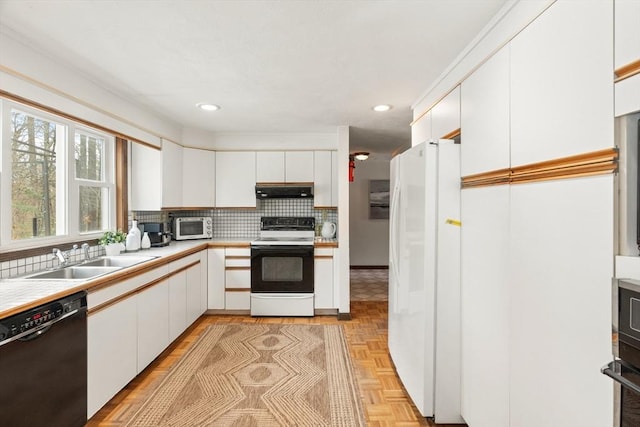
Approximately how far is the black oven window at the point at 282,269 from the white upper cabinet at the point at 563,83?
2.79 metres

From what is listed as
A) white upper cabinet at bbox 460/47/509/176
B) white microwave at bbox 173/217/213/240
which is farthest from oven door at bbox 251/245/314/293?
white upper cabinet at bbox 460/47/509/176

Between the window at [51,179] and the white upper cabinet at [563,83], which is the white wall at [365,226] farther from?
the white upper cabinet at [563,83]

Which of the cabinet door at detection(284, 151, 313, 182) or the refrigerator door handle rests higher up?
the cabinet door at detection(284, 151, 313, 182)

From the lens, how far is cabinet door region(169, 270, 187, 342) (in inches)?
116

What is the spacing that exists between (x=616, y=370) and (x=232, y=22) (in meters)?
2.01

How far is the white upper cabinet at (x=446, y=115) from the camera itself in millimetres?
2013

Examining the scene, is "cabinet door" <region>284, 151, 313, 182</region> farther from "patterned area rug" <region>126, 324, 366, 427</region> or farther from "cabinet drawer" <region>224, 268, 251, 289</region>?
"patterned area rug" <region>126, 324, 366, 427</region>

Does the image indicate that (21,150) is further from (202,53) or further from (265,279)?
(265,279)

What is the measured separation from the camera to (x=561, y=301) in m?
1.14

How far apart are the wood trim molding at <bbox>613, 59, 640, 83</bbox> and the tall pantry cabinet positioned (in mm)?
25

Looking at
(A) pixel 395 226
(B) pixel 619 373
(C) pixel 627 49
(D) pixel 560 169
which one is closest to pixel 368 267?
(A) pixel 395 226

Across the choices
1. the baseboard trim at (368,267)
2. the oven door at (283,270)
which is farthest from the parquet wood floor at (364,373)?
the baseboard trim at (368,267)

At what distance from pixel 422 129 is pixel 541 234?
1.67 metres

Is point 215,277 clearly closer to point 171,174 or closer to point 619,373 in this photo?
point 171,174
